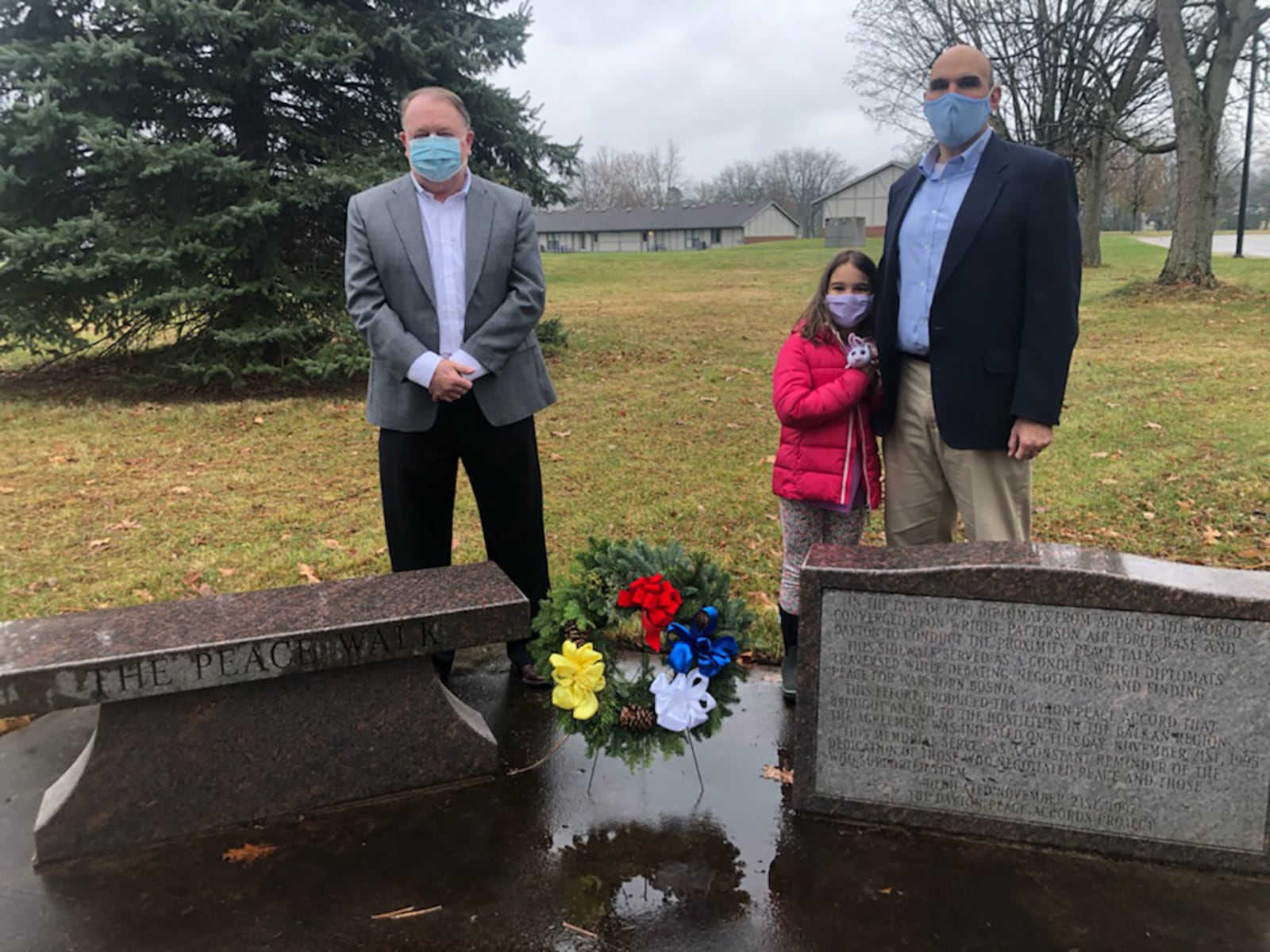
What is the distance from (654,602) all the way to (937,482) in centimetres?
118

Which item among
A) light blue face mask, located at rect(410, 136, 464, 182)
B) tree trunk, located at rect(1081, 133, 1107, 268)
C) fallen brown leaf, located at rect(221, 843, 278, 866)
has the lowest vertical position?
fallen brown leaf, located at rect(221, 843, 278, 866)

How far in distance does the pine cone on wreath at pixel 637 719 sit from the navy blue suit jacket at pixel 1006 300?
1342mm

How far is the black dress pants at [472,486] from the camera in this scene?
3514 millimetres

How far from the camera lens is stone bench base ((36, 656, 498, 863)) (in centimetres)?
275

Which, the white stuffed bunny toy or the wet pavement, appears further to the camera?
the white stuffed bunny toy

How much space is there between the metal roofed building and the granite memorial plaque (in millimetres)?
73928

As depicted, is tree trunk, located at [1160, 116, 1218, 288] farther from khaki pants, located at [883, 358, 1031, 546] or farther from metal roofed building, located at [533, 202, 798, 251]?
metal roofed building, located at [533, 202, 798, 251]

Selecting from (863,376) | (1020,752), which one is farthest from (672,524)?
(1020,752)

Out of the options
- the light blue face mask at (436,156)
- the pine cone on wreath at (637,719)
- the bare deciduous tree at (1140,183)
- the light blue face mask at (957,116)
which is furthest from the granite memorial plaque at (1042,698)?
the bare deciduous tree at (1140,183)

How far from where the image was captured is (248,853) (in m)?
2.74

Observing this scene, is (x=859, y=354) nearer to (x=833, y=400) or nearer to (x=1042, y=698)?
(x=833, y=400)

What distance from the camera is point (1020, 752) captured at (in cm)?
275

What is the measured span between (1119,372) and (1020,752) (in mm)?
9154

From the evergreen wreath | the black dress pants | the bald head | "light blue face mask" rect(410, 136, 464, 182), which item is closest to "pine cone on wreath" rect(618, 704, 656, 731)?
the evergreen wreath
